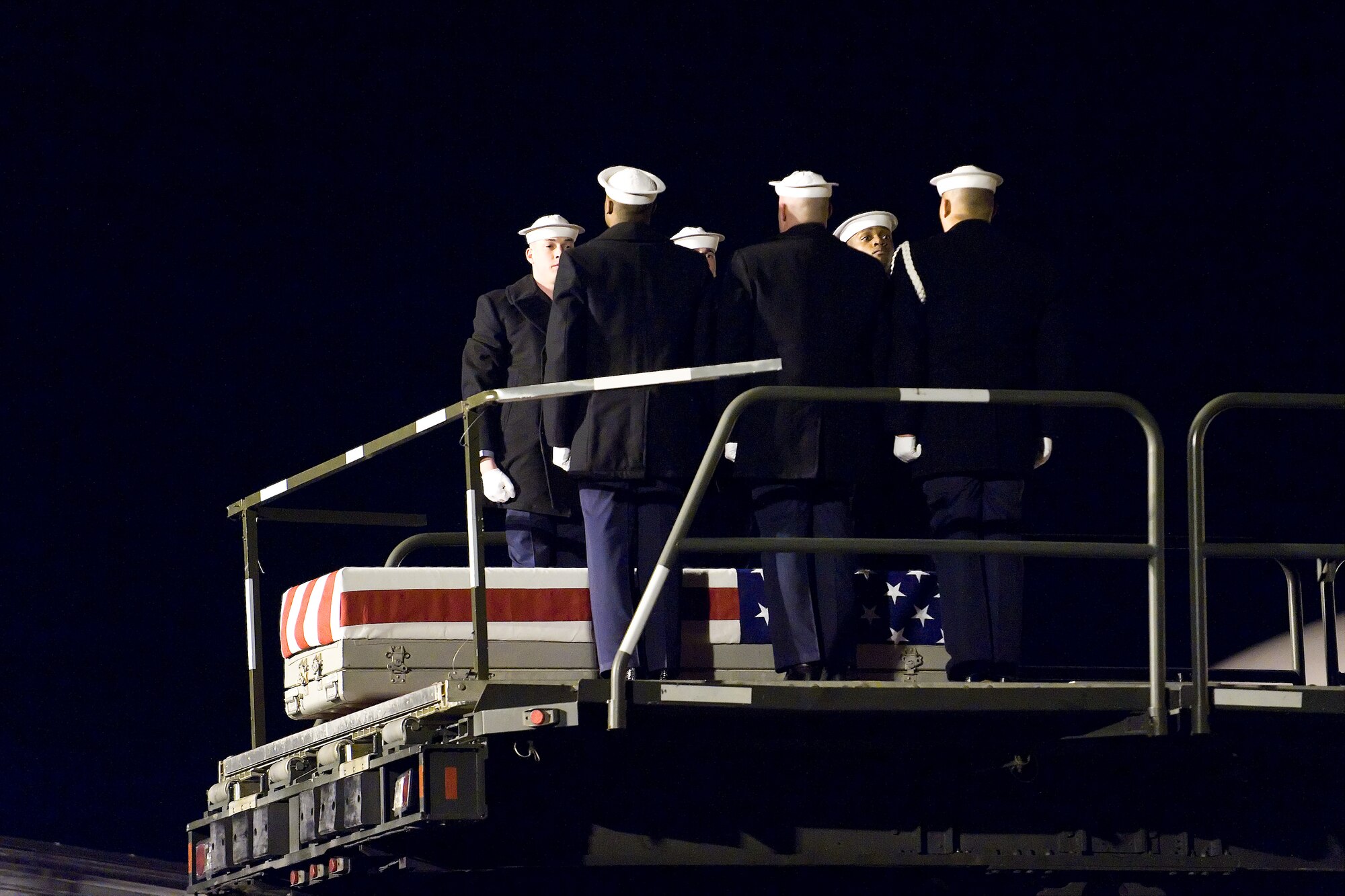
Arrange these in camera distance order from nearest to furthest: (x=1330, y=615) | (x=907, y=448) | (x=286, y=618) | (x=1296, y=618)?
(x=907, y=448) < (x=286, y=618) < (x=1330, y=615) < (x=1296, y=618)

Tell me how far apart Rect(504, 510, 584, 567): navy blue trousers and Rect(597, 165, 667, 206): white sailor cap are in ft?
4.91

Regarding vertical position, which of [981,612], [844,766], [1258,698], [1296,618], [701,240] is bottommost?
[844,766]

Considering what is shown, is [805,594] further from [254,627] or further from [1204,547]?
[254,627]

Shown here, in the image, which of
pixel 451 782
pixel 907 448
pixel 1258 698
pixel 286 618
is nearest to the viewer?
pixel 451 782

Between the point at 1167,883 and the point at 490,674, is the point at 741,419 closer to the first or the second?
the point at 490,674

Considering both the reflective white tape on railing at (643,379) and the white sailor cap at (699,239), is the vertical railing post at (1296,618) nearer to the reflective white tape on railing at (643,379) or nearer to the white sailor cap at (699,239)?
the white sailor cap at (699,239)

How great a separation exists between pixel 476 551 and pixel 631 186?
1.55 metres

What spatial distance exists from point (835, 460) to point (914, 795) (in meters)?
1.18

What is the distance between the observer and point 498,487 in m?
9.12

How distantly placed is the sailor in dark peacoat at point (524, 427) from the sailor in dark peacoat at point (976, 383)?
1534 mm

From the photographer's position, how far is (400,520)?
9766 mm

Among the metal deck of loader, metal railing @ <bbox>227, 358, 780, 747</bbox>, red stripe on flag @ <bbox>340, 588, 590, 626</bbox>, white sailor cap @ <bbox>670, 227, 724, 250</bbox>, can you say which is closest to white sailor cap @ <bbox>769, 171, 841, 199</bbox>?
metal railing @ <bbox>227, 358, 780, 747</bbox>

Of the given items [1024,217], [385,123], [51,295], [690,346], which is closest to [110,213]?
[51,295]

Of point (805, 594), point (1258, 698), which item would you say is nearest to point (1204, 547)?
point (1258, 698)
